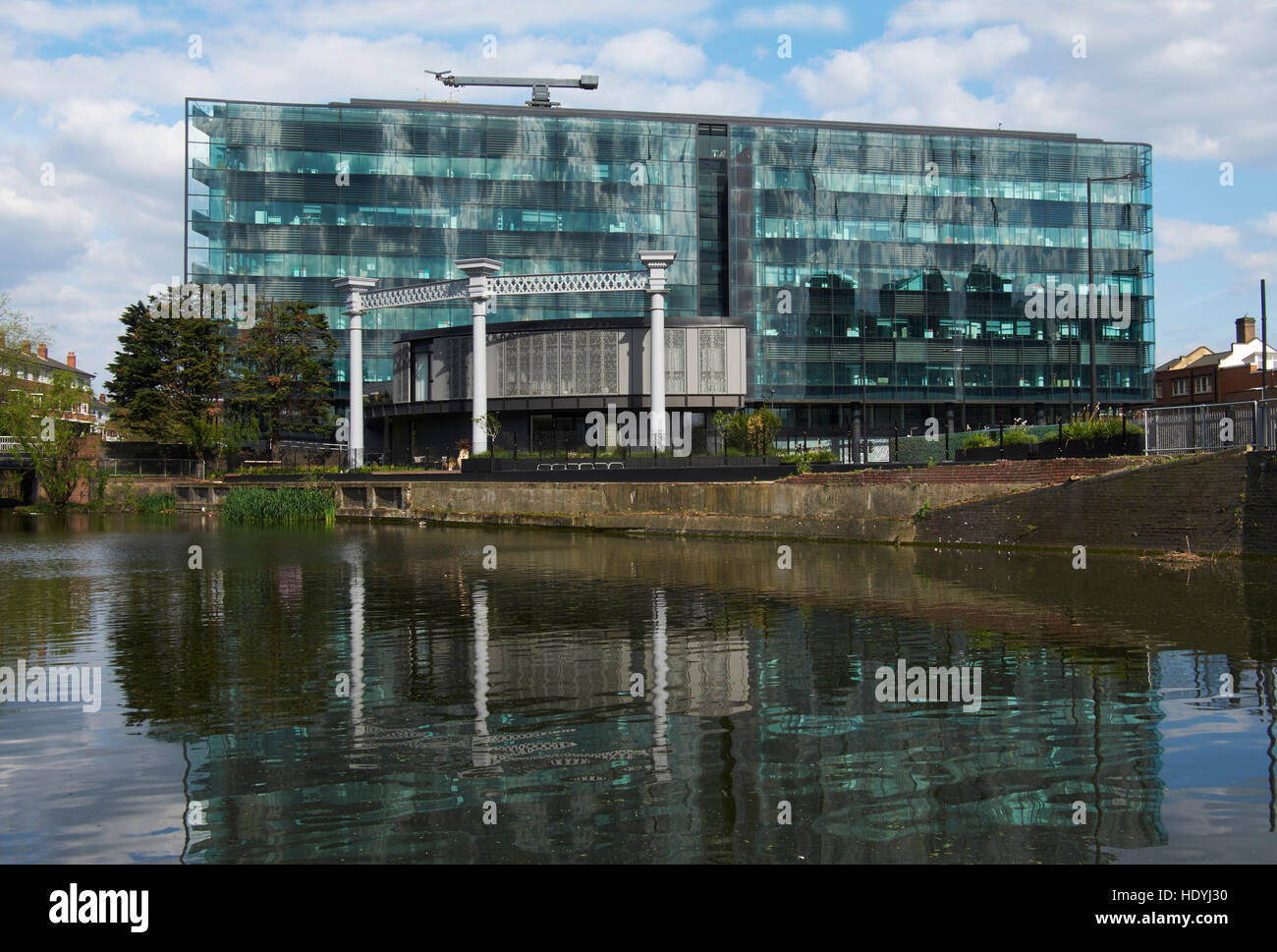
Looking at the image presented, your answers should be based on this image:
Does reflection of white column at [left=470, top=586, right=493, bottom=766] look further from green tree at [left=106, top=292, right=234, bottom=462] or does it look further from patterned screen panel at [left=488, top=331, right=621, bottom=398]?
green tree at [left=106, top=292, right=234, bottom=462]

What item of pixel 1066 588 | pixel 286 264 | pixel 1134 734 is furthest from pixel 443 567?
pixel 286 264

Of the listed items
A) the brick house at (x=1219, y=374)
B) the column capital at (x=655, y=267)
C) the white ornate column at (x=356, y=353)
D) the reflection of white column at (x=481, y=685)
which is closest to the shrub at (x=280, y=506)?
the white ornate column at (x=356, y=353)

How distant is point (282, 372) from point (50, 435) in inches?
510

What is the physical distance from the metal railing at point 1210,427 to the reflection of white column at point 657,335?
1026 inches

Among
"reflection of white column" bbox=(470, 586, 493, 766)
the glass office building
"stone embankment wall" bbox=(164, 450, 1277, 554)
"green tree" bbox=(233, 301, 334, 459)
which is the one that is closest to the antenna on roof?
the glass office building

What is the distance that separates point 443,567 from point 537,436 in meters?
30.7

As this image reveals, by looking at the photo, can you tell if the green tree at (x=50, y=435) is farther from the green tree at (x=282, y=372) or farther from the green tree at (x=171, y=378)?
the green tree at (x=282, y=372)

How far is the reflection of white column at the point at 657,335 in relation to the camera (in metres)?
48.5

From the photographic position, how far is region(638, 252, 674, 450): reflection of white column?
159 feet

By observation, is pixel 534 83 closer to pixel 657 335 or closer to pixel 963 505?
pixel 657 335

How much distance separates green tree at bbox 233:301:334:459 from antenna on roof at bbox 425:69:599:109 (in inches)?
2275

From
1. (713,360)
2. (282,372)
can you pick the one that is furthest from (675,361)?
(282,372)

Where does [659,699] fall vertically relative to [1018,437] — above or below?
below

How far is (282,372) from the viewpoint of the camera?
6022 centimetres
